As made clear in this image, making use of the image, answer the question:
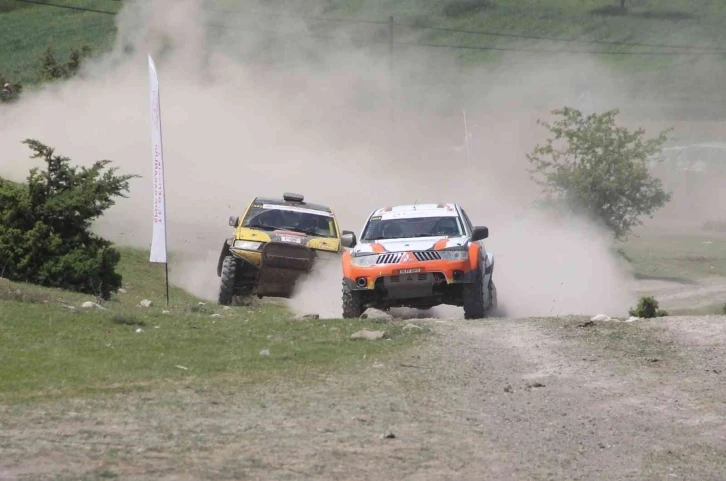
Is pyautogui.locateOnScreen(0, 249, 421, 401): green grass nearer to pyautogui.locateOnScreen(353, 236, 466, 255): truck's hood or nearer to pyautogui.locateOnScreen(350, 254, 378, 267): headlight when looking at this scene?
pyautogui.locateOnScreen(350, 254, 378, 267): headlight

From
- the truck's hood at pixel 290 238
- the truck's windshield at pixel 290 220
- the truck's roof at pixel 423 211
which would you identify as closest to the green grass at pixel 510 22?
the truck's windshield at pixel 290 220

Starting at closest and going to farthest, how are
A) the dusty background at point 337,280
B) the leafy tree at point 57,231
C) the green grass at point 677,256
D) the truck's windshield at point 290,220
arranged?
the dusty background at point 337,280
the leafy tree at point 57,231
the truck's windshield at point 290,220
the green grass at point 677,256

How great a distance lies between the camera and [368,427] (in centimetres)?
870

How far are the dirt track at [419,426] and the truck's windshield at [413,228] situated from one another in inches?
207

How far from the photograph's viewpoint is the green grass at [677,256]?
32906 millimetres

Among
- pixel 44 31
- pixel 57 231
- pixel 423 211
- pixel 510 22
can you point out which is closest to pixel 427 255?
pixel 423 211

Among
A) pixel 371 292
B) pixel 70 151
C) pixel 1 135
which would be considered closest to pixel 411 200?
pixel 70 151

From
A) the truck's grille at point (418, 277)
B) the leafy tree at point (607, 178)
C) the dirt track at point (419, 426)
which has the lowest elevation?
the dirt track at point (419, 426)

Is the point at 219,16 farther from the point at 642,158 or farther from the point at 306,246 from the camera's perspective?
the point at 306,246

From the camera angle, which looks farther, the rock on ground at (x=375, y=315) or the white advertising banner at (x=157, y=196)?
the white advertising banner at (x=157, y=196)

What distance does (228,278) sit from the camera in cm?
1880

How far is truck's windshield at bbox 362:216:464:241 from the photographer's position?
1712 centimetres

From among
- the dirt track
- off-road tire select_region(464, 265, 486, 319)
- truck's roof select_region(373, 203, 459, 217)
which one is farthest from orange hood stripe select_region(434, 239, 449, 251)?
the dirt track

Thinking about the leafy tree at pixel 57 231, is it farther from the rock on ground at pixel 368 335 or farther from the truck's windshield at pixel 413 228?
the rock on ground at pixel 368 335
